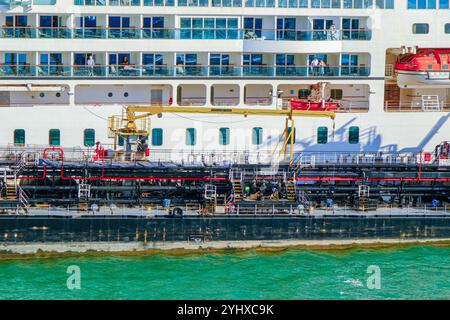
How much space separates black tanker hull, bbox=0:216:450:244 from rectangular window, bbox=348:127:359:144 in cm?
552

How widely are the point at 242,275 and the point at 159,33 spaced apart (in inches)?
548

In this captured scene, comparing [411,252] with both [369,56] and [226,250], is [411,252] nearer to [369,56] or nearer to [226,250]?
[226,250]

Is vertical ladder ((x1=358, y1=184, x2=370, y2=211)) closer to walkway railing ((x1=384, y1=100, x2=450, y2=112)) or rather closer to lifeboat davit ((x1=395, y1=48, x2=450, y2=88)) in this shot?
walkway railing ((x1=384, y1=100, x2=450, y2=112))

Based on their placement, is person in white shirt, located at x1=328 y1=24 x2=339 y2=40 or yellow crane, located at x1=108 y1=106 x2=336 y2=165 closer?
yellow crane, located at x1=108 y1=106 x2=336 y2=165

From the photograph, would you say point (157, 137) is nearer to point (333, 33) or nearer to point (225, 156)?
point (225, 156)

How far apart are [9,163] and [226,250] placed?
1040 cm

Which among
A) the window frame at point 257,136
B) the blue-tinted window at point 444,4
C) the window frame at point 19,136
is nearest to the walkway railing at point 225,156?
the window frame at point 19,136

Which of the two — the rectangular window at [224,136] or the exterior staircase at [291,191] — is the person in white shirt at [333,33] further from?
the exterior staircase at [291,191]

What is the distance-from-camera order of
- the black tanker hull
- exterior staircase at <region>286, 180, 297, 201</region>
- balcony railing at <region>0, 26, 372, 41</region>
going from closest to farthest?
the black tanker hull
exterior staircase at <region>286, 180, 297, 201</region>
balcony railing at <region>0, 26, 372, 41</region>

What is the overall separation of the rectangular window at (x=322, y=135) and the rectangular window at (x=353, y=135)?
3.86ft

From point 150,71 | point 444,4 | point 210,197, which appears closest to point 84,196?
point 210,197

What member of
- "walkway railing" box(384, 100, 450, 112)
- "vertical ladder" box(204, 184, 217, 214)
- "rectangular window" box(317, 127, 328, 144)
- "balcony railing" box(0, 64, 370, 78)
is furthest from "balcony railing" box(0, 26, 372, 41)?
"vertical ladder" box(204, 184, 217, 214)

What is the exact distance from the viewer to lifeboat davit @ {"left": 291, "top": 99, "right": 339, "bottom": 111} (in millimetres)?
42062

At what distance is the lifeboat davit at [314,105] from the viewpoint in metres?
42.1
